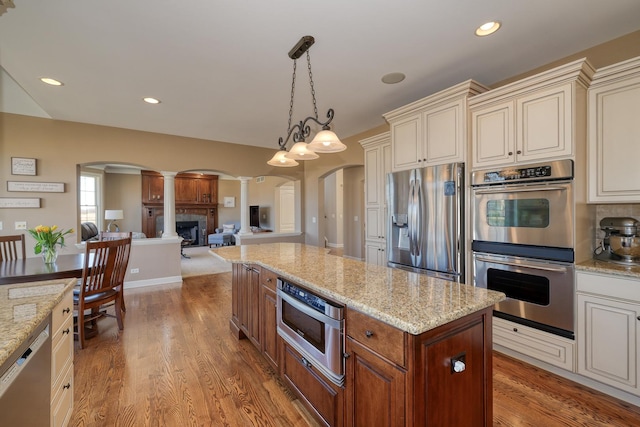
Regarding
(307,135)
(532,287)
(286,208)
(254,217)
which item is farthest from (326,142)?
(254,217)

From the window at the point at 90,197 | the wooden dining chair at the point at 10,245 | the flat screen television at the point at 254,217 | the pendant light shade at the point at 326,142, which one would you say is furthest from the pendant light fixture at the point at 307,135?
the flat screen television at the point at 254,217

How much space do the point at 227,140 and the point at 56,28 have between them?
126 inches

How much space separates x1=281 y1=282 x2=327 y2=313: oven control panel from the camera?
57.1 inches

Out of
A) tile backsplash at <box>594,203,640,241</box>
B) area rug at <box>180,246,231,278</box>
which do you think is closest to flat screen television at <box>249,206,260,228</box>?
area rug at <box>180,246,231,278</box>

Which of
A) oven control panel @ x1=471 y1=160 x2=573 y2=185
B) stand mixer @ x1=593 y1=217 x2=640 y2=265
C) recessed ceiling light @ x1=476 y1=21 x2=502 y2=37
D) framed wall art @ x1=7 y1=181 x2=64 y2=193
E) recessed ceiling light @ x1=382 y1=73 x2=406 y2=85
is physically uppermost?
recessed ceiling light @ x1=382 y1=73 x2=406 y2=85

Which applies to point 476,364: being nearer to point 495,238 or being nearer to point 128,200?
point 495,238

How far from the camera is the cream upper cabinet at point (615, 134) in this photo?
1896 mm

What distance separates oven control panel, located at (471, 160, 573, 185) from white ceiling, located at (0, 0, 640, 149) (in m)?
1.03

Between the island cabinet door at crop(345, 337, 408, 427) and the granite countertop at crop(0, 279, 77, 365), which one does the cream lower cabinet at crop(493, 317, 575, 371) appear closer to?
the island cabinet door at crop(345, 337, 408, 427)

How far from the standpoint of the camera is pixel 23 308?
3.94 ft

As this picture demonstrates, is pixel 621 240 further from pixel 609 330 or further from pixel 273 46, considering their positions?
pixel 273 46

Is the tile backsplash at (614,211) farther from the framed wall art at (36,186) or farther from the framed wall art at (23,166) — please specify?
the framed wall art at (23,166)

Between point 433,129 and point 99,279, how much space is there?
3.73m

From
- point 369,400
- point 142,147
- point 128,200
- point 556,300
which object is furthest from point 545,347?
point 128,200
